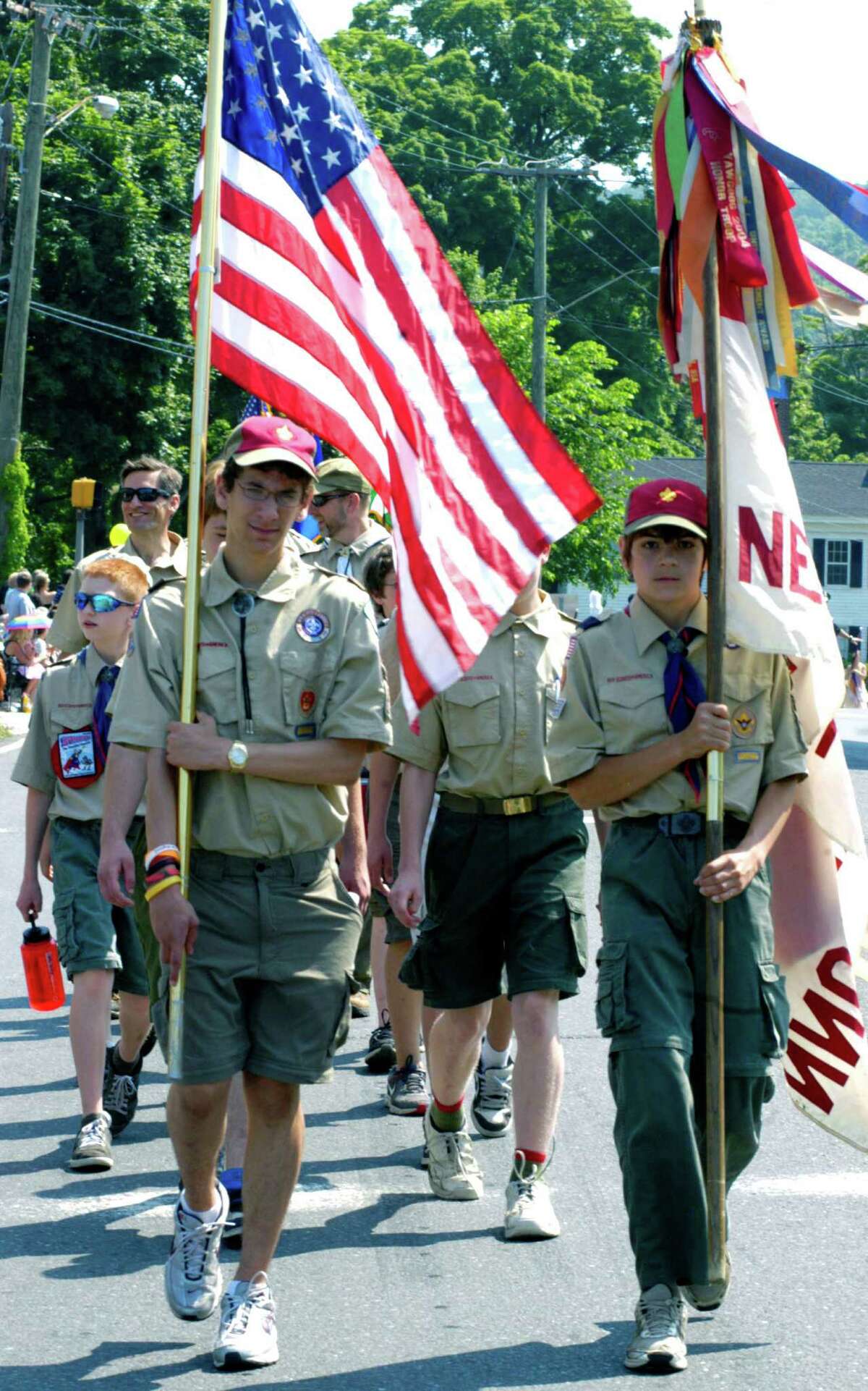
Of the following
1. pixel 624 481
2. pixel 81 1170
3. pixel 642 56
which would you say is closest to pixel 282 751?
pixel 81 1170

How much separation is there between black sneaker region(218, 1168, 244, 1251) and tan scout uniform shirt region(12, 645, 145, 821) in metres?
1.38

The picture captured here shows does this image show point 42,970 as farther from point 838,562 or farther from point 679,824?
point 838,562

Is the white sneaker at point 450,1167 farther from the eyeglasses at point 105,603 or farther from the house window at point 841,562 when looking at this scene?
the house window at point 841,562

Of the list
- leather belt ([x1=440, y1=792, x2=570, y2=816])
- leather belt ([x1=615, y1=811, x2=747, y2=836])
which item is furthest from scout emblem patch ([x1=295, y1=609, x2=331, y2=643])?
leather belt ([x1=440, y1=792, x2=570, y2=816])

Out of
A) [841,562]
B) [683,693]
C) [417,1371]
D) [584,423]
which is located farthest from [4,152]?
[841,562]

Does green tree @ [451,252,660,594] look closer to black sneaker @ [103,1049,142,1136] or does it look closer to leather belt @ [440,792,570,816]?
black sneaker @ [103,1049,142,1136]

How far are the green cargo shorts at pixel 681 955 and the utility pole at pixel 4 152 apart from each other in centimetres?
2833

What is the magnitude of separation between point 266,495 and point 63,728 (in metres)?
2.11

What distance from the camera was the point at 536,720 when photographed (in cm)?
626

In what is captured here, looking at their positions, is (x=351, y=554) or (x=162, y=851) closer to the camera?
(x=162, y=851)

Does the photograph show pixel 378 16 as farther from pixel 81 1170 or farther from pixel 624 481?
pixel 81 1170

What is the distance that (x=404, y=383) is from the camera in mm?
5344

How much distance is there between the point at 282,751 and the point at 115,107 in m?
27.3

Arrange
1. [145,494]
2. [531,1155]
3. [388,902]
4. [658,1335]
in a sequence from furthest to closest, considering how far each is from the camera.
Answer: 1. [145,494]
2. [388,902]
3. [531,1155]
4. [658,1335]
